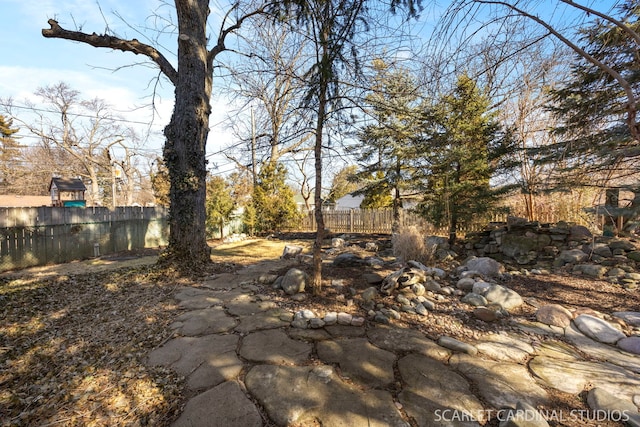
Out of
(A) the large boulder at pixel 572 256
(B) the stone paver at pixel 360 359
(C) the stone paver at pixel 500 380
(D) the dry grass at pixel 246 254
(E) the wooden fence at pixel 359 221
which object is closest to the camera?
(C) the stone paver at pixel 500 380

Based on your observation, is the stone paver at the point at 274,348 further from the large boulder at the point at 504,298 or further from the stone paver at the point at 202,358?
the large boulder at the point at 504,298

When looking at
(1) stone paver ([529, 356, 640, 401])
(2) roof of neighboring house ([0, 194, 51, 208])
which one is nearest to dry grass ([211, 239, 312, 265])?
(1) stone paver ([529, 356, 640, 401])

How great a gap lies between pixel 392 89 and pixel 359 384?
117 inches

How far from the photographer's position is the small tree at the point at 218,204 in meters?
10.9

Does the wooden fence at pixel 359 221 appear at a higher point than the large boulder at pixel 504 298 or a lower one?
higher

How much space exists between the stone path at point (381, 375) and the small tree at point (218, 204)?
885cm

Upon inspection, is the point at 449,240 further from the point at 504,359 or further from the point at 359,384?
the point at 359,384

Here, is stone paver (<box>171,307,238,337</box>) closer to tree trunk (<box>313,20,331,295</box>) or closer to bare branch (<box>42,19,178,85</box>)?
tree trunk (<box>313,20,331,295</box>)

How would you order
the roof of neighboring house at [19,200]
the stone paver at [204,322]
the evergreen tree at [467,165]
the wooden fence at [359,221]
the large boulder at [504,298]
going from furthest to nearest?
the roof of neighboring house at [19,200] < the wooden fence at [359,221] < the evergreen tree at [467,165] < the large boulder at [504,298] < the stone paver at [204,322]

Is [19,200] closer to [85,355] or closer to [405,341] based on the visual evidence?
[85,355]

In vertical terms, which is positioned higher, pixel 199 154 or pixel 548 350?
pixel 199 154

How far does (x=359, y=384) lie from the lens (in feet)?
5.74

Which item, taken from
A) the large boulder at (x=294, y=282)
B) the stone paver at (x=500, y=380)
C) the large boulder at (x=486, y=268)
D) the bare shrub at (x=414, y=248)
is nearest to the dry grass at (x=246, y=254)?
the large boulder at (x=294, y=282)

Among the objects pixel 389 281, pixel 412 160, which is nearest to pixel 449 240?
pixel 412 160
